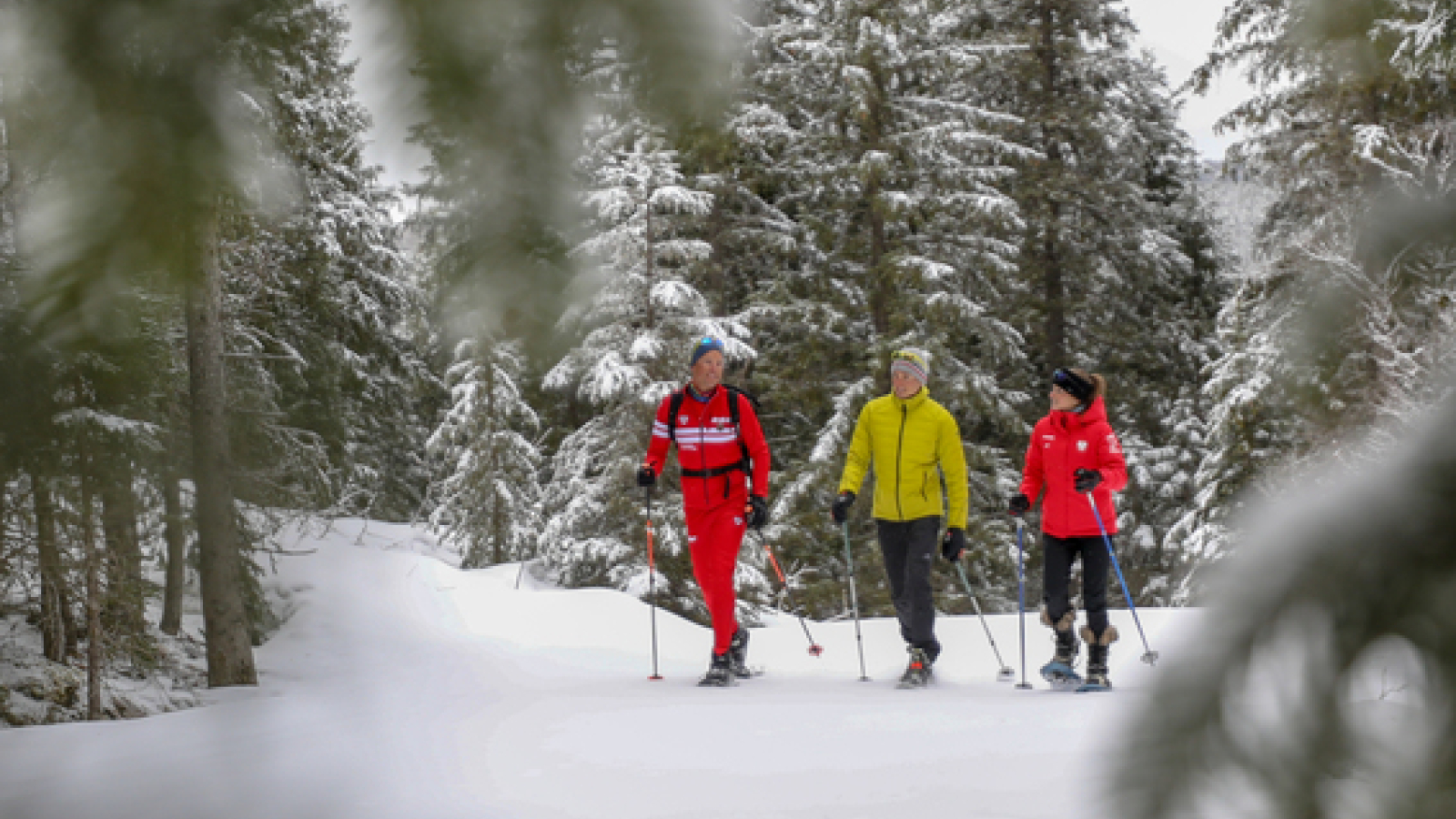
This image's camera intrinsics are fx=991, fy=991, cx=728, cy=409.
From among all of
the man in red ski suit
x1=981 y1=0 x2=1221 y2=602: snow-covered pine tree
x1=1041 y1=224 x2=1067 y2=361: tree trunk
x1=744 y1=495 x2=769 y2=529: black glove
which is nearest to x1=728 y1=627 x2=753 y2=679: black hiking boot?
the man in red ski suit

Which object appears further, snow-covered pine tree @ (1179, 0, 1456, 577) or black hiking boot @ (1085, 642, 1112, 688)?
black hiking boot @ (1085, 642, 1112, 688)

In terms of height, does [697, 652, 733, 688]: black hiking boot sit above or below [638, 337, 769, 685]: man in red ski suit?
below

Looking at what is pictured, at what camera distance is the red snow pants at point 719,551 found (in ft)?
19.0

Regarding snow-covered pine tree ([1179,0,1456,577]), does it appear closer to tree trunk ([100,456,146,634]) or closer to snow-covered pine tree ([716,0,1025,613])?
tree trunk ([100,456,146,634])

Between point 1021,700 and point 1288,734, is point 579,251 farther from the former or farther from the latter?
point 1021,700

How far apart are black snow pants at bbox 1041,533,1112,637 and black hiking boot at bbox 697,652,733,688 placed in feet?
6.22

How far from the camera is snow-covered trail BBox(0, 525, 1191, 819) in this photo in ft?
3.39

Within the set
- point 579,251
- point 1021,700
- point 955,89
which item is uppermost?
point 955,89

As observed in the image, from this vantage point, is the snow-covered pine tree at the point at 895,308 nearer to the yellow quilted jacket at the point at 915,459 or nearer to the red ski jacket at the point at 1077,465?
the yellow quilted jacket at the point at 915,459

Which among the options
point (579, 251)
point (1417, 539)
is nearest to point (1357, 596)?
point (1417, 539)

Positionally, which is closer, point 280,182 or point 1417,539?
point 1417,539

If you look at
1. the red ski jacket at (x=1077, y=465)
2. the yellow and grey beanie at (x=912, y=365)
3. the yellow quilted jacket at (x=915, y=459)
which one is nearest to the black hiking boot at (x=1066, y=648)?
Answer: the red ski jacket at (x=1077, y=465)

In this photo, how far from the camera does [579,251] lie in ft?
3.63

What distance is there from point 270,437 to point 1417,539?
122 cm
